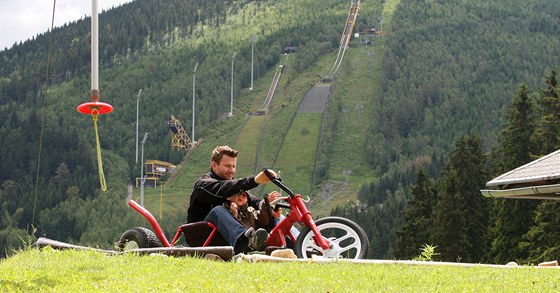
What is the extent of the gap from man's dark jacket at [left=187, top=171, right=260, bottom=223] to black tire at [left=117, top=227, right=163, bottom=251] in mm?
575

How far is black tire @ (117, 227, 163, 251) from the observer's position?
458 inches

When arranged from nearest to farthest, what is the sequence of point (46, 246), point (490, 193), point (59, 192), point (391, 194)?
point (46, 246) < point (490, 193) < point (391, 194) < point (59, 192)

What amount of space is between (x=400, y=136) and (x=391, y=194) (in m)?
47.3

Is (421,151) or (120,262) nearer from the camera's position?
(120,262)

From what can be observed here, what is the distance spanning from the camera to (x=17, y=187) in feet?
609

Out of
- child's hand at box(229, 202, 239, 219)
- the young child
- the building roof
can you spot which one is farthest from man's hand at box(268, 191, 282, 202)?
the building roof

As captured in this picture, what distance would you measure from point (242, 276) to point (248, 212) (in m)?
3.37

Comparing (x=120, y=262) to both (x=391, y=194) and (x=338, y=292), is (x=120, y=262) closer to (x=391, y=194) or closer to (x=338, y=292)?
(x=338, y=292)

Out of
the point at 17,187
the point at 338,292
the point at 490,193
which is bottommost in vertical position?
the point at 17,187

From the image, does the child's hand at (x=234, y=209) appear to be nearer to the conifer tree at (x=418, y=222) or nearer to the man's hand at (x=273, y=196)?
the man's hand at (x=273, y=196)

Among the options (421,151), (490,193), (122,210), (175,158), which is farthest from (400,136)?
(490,193)

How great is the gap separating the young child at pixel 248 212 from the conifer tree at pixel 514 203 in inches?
1216

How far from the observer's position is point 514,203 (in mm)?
43188

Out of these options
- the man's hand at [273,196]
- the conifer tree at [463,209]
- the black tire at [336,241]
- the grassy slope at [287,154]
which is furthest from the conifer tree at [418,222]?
the grassy slope at [287,154]
